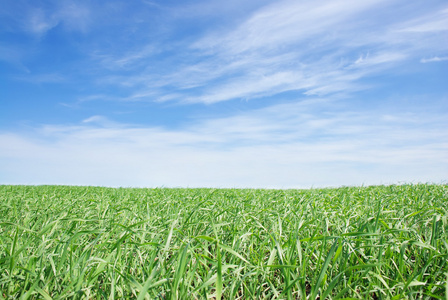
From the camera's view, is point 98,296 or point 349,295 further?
point 349,295

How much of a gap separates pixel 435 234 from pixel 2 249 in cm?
358

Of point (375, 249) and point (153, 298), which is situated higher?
point (375, 249)

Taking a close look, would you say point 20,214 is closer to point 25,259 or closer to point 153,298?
point 25,259

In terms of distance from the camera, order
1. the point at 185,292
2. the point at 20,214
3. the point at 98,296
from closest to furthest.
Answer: the point at 185,292 → the point at 98,296 → the point at 20,214

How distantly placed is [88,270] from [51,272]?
24 cm

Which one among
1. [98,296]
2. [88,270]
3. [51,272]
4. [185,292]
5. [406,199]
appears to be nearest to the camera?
[185,292]

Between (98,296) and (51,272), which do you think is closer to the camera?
(98,296)

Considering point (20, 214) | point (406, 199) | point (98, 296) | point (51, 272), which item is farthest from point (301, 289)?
point (20, 214)

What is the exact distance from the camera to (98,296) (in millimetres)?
1786

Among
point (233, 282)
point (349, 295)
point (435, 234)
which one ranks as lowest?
point (349, 295)

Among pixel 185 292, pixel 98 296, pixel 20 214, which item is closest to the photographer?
pixel 185 292

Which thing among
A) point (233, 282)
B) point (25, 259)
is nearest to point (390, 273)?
point (233, 282)

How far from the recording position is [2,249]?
2457mm

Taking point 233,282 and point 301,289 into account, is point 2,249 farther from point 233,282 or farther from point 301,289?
point 301,289
